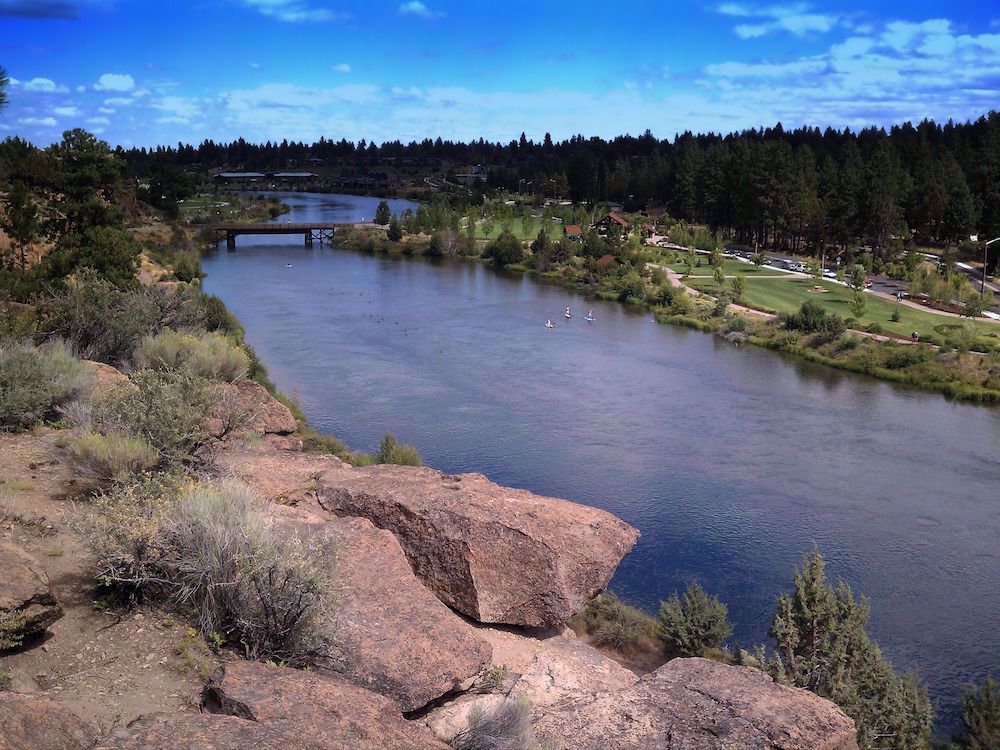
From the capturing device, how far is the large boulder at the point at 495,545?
1193 cm

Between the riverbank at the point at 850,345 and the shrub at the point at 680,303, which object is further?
the shrub at the point at 680,303

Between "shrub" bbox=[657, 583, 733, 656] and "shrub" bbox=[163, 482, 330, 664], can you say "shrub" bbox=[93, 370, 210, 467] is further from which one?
"shrub" bbox=[657, 583, 733, 656]

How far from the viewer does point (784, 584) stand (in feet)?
75.3

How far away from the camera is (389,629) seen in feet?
31.1

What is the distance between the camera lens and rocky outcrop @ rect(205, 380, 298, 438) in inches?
590

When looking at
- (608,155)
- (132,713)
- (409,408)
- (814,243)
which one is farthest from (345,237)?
(608,155)

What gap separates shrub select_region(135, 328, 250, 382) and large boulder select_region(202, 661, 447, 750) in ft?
40.8

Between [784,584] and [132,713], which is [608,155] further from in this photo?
[132,713]

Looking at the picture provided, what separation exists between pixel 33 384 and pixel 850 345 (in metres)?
43.8

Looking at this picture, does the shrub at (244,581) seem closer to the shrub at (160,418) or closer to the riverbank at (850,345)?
the shrub at (160,418)

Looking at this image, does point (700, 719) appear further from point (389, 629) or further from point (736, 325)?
point (736, 325)

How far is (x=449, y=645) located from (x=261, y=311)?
49731mm

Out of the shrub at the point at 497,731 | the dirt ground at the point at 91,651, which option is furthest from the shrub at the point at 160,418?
the shrub at the point at 497,731

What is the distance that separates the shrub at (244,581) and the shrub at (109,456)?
9.81 ft
